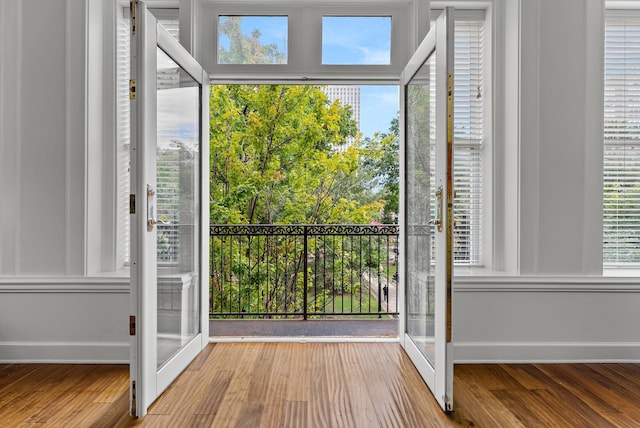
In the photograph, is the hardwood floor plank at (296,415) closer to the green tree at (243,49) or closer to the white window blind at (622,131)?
the green tree at (243,49)

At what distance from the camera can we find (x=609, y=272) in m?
2.95

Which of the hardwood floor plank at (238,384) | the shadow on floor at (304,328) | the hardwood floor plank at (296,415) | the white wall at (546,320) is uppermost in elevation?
the white wall at (546,320)

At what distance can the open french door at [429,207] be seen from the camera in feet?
6.56

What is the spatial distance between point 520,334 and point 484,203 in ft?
3.12

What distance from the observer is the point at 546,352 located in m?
2.72

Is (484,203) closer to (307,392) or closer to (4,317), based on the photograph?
(307,392)

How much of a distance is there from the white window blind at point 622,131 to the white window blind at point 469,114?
3.15 ft

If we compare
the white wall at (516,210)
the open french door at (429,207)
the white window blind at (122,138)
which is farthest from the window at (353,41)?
the white window blind at (122,138)

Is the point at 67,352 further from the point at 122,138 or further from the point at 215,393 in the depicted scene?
the point at 122,138

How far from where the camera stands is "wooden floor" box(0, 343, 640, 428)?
6.29 feet

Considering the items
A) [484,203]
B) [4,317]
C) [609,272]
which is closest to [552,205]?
[484,203]

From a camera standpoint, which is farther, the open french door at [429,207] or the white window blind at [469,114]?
the white window blind at [469,114]

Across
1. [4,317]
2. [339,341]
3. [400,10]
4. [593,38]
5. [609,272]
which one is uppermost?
[400,10]

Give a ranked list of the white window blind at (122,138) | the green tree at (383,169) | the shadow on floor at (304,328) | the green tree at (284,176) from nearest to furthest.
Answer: the white window blind at (122,138) < the shadow on floor at (304,328) < the green tree at (284,176) < the green tree at (383,169)
